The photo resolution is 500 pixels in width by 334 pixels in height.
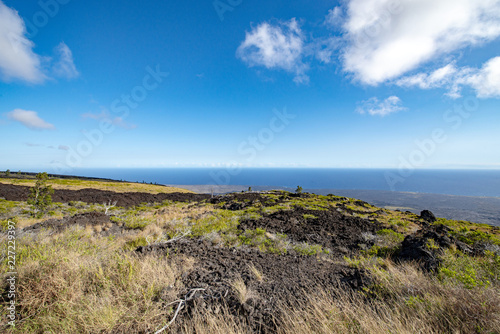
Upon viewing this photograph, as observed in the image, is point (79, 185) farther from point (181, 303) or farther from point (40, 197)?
point (181, 303)

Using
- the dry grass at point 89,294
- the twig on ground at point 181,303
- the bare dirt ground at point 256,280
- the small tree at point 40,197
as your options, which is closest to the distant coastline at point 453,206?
the small tree at point 40,197

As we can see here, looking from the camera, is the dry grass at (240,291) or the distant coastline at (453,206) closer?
the dry grass at (240,291)

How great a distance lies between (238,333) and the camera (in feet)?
8.80

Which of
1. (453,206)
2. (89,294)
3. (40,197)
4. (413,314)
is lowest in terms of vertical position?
(453,206)

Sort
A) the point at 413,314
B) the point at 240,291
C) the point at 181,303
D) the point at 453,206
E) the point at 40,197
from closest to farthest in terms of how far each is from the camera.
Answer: the point at 413,314 → the point at 181,303 → the point at 240,291 → the point at 40,197 → the point at 453,206

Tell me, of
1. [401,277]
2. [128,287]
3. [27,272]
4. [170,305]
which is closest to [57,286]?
[27,272]

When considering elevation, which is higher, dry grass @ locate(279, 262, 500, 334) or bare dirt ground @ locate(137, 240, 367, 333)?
dry grass @ locate(279, 262, 500, 334)

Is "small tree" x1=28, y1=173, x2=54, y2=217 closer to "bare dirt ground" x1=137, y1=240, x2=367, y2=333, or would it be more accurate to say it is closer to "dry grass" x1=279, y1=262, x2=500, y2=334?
"bare dirt ground" x1=137, y1=240, x2=367, y2=333

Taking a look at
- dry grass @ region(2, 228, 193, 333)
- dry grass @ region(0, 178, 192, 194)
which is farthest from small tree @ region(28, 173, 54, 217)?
dry grass @ region(0, 178, 192, 194)

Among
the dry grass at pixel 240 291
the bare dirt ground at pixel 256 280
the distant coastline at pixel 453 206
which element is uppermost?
the dry grass at pixel 240 291

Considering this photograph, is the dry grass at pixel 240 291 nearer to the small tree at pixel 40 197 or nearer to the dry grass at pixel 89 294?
the dry grass at pixel 89 294

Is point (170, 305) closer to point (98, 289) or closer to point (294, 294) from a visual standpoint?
point (98, 289)

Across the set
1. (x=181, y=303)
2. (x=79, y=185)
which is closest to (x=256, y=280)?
(x=181, y=303)

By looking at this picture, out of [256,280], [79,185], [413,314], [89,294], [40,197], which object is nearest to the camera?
[413,314]
